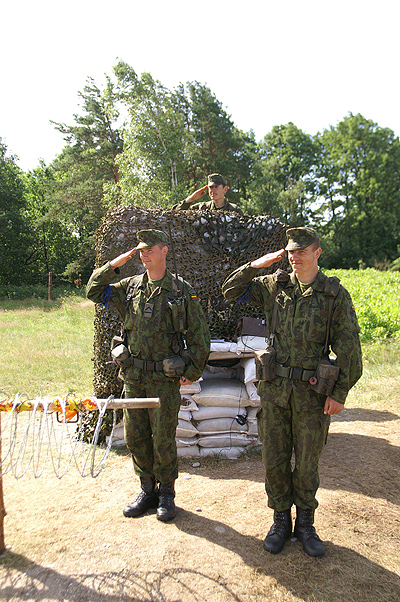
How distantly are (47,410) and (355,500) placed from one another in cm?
282

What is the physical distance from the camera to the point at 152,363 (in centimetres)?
343

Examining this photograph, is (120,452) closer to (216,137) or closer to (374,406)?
(374,406)

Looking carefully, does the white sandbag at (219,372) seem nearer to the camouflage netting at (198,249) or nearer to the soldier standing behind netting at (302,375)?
the camouflage netting at (198,249)

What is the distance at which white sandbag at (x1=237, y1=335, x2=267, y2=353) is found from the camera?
16.2 feet

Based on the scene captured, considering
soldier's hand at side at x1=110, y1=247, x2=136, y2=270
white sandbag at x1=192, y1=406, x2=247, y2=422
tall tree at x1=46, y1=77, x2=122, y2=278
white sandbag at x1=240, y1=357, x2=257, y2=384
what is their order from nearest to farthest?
soldier's hand at side at x1=110, y1=247, x2=136, y2=270
white sandbag at x1=240, y1=357, x2=257, y2=384
white sandbag at x1=192, y1=406, x2=247, y2=422
tall tree at x1=46, y1=77, x2=122, y2=278

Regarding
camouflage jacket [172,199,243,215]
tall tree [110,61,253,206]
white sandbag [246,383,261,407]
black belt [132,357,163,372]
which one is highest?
tall tree [110,61,253,206]

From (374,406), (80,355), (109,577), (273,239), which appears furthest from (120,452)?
(80,355)

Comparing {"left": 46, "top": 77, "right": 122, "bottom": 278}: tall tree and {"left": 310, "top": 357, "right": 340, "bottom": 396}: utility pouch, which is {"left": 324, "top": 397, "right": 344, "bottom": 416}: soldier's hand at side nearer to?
{"left": 310, "top": 357, "right": 340, "bottom": 396}: utility pouch

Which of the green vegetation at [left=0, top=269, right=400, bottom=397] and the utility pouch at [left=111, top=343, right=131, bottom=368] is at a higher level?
the utility pouch at [left=111, top=343, right=131, bottom=368]

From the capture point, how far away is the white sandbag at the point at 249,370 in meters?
4.78

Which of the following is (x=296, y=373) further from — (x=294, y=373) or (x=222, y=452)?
(x=222, y=452)

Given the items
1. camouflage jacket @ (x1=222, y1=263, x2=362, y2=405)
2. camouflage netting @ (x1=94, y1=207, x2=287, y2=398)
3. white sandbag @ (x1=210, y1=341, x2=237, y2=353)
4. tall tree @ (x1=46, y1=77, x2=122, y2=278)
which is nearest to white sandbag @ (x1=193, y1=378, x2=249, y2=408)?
white sandbag @ (x1=210, y1=341, x2=237, y2=353)

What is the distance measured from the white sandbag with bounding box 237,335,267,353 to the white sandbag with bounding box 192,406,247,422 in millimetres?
692

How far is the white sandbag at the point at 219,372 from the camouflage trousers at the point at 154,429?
1978mm
